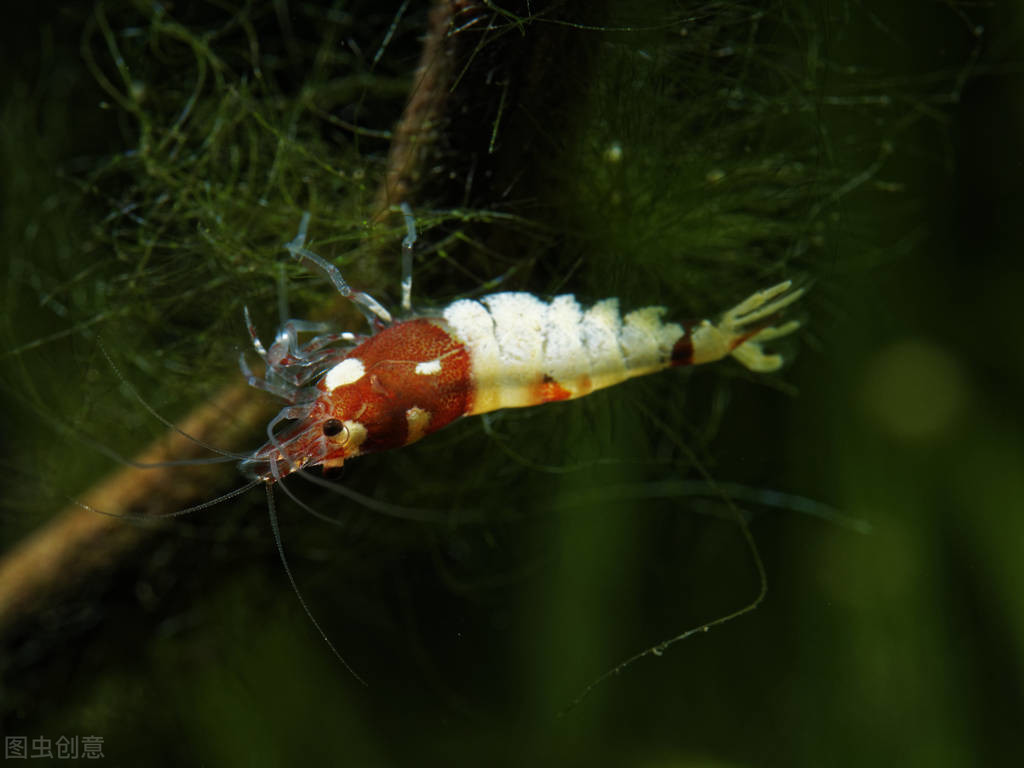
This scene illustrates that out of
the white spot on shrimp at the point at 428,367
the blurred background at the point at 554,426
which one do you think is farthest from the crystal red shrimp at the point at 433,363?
the blurred background at the point at 554,426

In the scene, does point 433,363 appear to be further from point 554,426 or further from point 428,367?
point 554,426

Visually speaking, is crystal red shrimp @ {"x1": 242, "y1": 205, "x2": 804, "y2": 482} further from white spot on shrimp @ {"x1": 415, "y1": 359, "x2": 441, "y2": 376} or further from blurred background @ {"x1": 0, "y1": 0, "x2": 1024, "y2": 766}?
blurred background @ {"x1": 0, "y1": 0, "x2": 1024, "y2": 766}

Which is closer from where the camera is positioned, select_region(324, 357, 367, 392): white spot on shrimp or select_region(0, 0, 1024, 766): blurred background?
select_region(324, 357, 367, 392): white spot on shrimp

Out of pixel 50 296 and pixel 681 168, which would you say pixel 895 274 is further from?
pixel 50 296

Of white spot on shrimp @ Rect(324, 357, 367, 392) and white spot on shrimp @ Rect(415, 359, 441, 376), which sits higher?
white spot on shrimp @ Rect(415, 359, 441, 376)

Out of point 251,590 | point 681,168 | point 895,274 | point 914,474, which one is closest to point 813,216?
point 681,168

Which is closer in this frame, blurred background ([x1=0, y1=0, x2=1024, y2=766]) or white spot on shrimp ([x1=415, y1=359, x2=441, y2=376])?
white spot on shrimp ([x1=415, y1=359, x2=441, y2=376])

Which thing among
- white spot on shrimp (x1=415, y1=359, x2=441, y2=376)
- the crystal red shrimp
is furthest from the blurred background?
white spot on shrimp (x1=415, y1=359, x2=441, y2=376)
